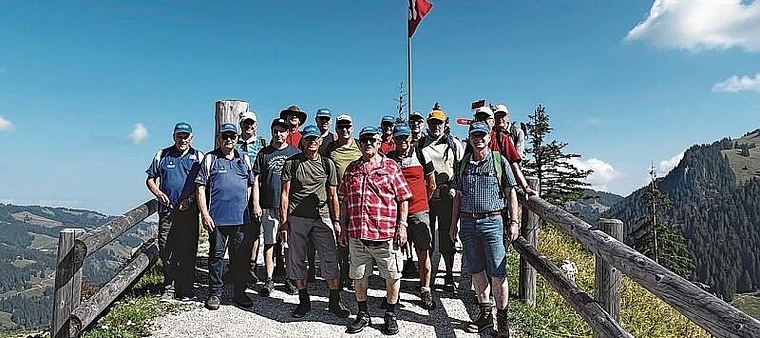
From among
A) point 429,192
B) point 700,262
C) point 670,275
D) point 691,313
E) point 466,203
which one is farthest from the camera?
point 700,262

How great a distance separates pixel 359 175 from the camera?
19.0ft

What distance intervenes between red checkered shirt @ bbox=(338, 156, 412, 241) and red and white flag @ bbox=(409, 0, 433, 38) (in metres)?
10.2

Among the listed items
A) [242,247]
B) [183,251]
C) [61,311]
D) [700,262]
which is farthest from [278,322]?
[700,262]

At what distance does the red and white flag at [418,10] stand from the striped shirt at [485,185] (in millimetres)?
10264

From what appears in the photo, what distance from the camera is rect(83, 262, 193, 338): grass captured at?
19.3 feet

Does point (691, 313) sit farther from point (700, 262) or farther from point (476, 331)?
point (700, 262)

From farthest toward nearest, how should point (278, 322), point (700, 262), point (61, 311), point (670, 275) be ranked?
1. point (700, 262)
2. point (278, 322)
3. point (61, 311)
4. point (670, 275)

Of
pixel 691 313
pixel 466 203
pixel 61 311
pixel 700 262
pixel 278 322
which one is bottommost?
pixel 700 262

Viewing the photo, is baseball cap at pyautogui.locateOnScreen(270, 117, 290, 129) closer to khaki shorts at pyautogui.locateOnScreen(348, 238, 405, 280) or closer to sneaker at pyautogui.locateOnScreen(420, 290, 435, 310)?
khaki shorts at pyautogui.locateOnScreen(348, 238, 405, 280)

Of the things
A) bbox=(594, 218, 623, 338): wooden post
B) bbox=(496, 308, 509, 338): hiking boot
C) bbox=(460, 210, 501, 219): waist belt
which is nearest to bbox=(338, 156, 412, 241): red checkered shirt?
bbox=(460, 210, 501, 219): waist belt

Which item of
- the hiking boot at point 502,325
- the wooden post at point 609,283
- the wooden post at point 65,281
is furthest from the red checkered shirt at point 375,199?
the wooden post at point 65,281

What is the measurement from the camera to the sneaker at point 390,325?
19.3ft

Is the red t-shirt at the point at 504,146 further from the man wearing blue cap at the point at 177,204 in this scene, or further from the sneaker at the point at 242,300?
the man wearing blue cap at the point at 177,204

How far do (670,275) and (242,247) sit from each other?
16.0 ft
